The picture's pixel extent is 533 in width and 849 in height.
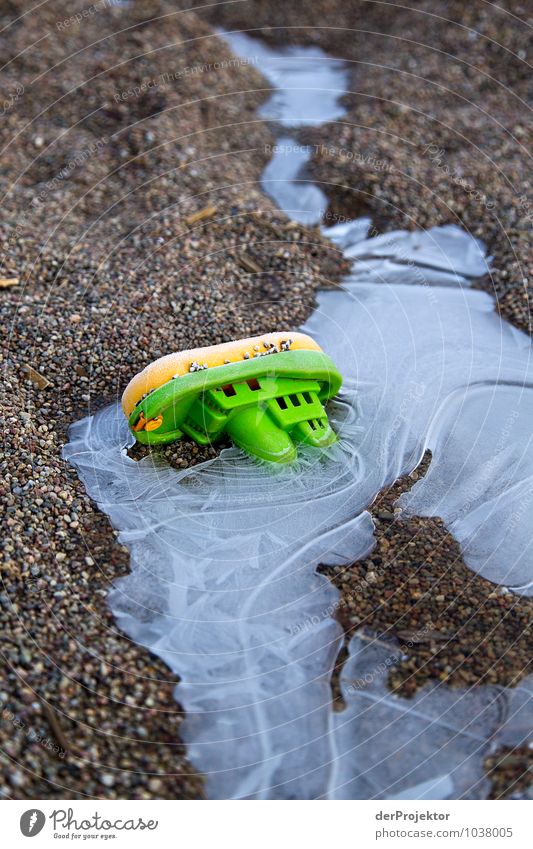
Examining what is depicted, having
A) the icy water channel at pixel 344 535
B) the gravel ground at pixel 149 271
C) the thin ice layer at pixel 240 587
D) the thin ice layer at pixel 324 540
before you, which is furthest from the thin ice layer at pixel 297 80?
the thin ice layer at pixel 240 587

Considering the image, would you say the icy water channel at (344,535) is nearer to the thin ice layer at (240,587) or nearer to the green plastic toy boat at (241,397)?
the thin ice layer at (240,587)

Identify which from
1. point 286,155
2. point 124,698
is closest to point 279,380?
point 124,698

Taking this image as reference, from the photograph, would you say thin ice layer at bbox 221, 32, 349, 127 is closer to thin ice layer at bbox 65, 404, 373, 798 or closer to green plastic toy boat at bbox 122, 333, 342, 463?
green plastic toy boat at bbox 122, 333, 342, 463

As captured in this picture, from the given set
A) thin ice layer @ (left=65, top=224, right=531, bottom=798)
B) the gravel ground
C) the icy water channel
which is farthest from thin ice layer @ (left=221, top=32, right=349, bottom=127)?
thin ice layer @ (left=65, top=224, right=531, bottom=798)

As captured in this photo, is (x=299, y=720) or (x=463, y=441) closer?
(x=299, y=720)

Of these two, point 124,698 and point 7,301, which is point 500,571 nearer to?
point 124,698

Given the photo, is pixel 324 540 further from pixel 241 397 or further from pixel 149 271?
pixel 149 271
